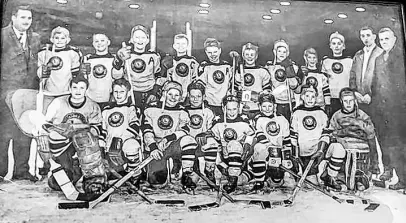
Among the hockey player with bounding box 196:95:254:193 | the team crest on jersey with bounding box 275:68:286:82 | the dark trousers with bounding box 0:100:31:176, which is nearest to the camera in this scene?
the dark trousers with bounding box 0:100:31:176

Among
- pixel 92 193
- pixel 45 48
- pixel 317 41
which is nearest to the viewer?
pixel 92 193

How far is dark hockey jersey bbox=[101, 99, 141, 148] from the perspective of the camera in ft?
5.41

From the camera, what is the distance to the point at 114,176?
5.29 ft

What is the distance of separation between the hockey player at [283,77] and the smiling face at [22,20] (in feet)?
2.81

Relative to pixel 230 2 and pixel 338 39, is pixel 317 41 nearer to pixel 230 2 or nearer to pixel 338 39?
pixel 338 39

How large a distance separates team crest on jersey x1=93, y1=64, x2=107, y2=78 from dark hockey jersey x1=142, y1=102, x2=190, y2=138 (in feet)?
0.65

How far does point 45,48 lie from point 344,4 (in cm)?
112

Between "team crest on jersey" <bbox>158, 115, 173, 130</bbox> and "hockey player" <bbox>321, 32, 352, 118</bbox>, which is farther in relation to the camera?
"hockey player" <bbox>321, 32, 352, 118</bbox>

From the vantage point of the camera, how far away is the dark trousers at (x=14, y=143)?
1.56m

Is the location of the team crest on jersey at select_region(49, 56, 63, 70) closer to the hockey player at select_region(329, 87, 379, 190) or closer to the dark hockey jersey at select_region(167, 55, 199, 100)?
the dark hockey jersey at select_region(167, 55, 199, 100)

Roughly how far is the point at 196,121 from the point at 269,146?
268mm

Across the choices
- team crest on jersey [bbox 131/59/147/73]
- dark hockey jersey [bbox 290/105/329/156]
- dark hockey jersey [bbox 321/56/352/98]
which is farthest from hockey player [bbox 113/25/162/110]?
dark hockey jersey [bbox 321/56/352/98]

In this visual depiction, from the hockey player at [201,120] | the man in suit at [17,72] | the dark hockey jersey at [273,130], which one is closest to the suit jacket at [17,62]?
the man in suit at [17,72]

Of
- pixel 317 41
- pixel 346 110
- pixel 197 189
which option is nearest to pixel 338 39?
pixel 317 41
